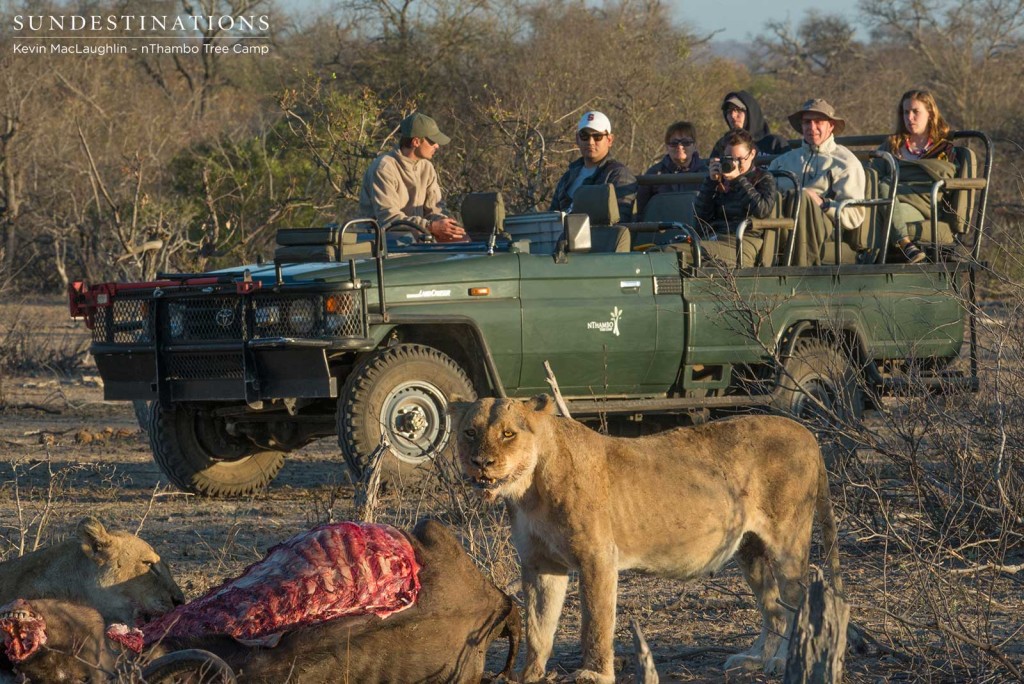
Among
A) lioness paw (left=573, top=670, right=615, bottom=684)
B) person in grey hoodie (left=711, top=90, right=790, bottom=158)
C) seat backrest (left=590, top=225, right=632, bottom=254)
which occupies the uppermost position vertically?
person in grey hoodie (left=711, top=90, right=790, bottom=158)

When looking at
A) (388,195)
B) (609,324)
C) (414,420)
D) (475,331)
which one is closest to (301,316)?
(414,420)

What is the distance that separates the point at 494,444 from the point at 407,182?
5.66 meters

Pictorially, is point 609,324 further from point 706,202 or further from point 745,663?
point 745,663

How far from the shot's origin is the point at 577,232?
864cm

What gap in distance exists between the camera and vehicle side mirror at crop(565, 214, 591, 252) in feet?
28.3

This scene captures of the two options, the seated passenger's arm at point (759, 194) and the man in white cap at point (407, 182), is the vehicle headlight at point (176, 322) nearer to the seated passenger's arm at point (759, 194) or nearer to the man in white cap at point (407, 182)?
the man in white cap at point (407, 182)

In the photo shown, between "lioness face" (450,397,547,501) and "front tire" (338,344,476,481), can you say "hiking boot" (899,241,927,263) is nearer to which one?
"front tire" (338,344,476,481)

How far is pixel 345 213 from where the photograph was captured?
19125 mm

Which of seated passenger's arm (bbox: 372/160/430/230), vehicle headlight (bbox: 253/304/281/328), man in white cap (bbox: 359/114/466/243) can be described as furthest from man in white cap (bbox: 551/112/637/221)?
vehicle headlight (bbox: 253/304/281/328)

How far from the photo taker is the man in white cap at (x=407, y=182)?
32.0 ft

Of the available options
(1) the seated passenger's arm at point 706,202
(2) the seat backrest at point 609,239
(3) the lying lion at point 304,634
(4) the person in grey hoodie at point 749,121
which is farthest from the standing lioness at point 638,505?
(4) the person in grey hoodie at point 749,121

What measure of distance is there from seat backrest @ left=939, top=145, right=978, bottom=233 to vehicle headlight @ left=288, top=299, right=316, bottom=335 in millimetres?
4290

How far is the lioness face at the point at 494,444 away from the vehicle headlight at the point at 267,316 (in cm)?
362

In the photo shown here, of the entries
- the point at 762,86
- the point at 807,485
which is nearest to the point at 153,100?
the point at 762,86
